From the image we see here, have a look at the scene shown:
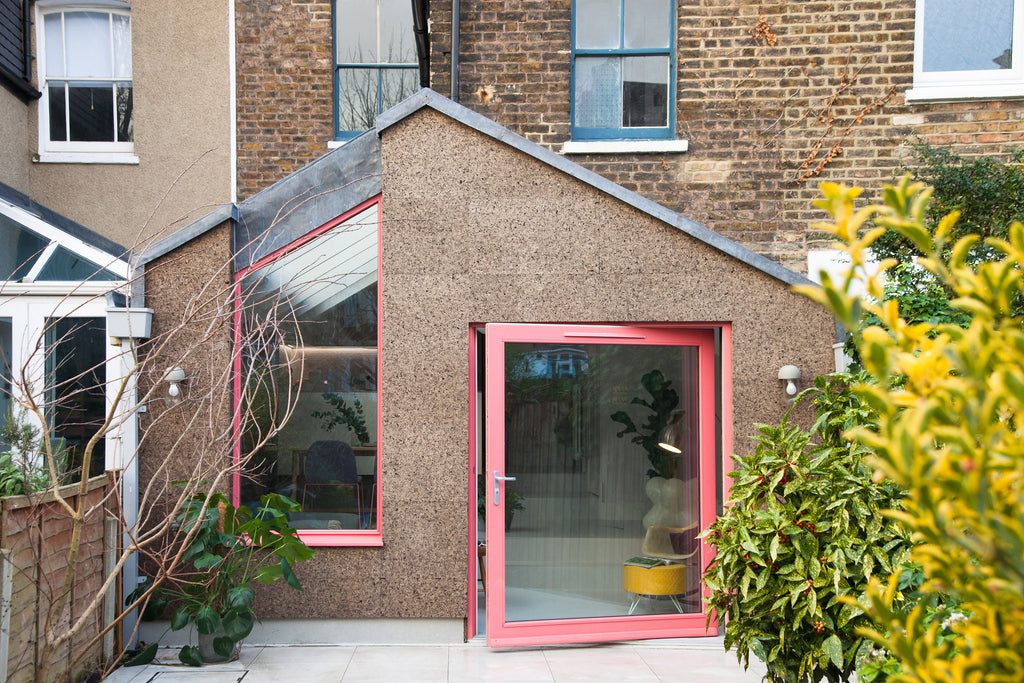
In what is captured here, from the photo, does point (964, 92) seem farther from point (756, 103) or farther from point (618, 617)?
point (618, 617)

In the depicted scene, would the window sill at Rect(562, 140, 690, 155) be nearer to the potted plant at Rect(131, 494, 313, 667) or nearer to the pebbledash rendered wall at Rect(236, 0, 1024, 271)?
the pebbledash rendered wall at Rect(236, 0, 1024, 271)

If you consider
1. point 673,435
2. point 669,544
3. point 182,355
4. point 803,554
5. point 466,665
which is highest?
point 182,355

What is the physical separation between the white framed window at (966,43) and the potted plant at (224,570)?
22.9 feet

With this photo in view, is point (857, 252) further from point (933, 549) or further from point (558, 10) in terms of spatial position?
point (558, 10)

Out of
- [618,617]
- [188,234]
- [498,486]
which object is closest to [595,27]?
[188,234]

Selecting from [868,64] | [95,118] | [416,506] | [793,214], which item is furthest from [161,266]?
[868,64]

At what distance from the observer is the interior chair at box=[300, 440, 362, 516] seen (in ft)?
18.9

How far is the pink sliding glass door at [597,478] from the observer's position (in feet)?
18.8

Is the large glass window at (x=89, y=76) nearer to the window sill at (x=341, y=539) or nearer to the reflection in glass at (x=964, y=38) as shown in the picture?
the window sill at (x=341, y=539)

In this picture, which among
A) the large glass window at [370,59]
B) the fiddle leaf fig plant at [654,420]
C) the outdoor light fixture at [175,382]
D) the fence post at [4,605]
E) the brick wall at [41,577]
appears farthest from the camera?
the large glass window at [370,59]

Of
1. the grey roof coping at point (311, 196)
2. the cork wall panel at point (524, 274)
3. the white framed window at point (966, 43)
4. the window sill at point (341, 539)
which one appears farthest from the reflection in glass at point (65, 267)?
the white framed window at point (966, 43)

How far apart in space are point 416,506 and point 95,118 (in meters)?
6.01

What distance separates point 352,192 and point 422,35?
2244mm

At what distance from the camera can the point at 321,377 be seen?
582cm
